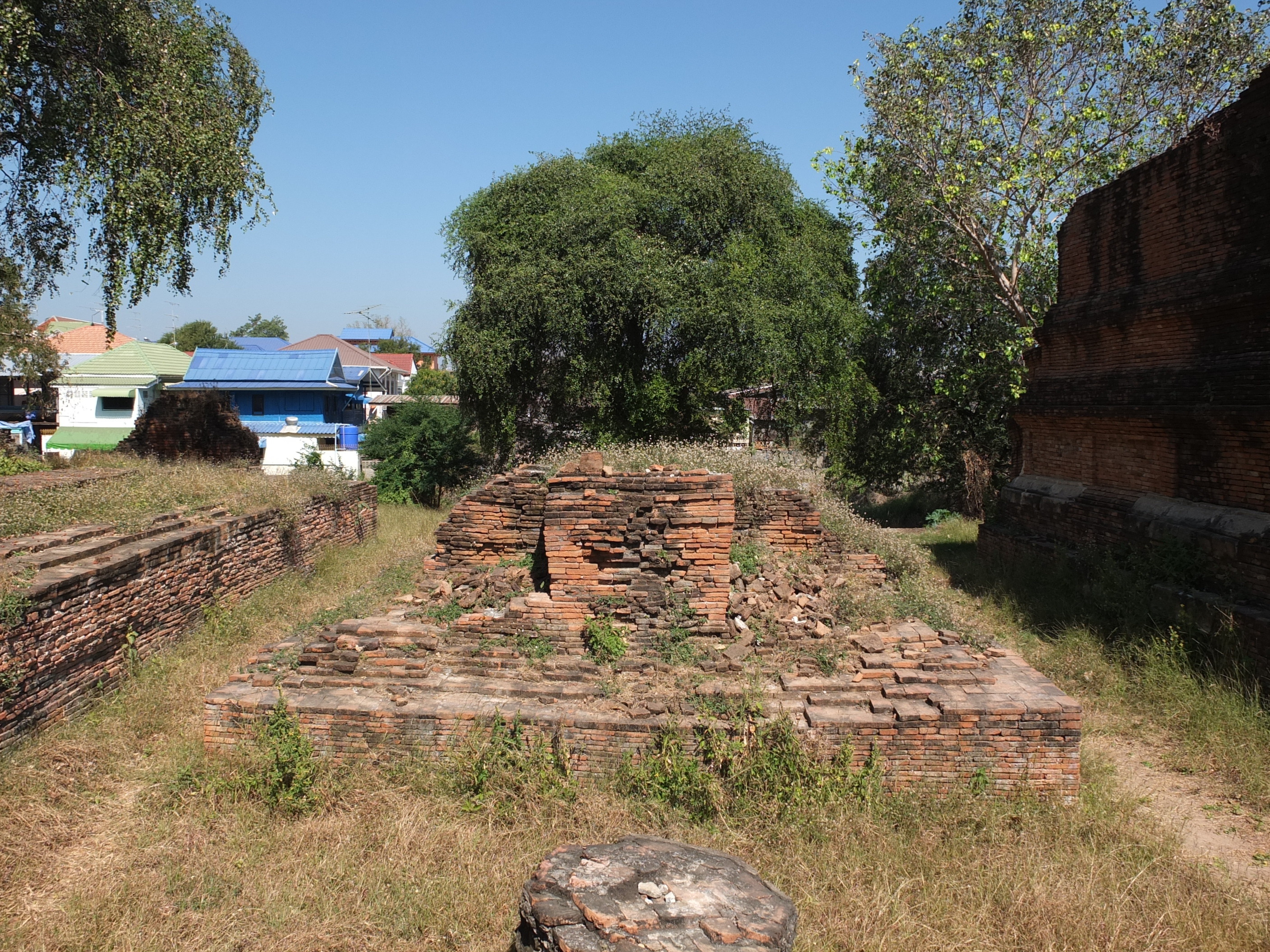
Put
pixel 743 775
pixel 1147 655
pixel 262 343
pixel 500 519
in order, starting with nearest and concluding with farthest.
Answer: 1. pixel 743 775
2. pixel 1147 655
3. pixel 500 519
4. pixel 262 343

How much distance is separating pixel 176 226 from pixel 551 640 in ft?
26.3

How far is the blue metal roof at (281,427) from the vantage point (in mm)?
24125

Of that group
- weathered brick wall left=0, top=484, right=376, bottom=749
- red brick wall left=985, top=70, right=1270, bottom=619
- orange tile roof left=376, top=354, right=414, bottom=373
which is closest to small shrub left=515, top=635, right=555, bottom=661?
weathered brick wall left=0, top=484, right=376, bottom=749

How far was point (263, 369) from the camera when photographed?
81.9ft

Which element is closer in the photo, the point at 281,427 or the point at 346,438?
the point at 346,438

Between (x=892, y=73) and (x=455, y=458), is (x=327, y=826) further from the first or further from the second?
(x=455, y=458)

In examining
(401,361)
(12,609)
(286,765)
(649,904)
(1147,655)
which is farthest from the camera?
(401,361)

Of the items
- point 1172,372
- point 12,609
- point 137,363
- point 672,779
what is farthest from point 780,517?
point 137,363

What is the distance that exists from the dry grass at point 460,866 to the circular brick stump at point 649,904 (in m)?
0.75

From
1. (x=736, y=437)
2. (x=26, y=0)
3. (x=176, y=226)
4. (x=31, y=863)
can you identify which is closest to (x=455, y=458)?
(x=736, y=437)

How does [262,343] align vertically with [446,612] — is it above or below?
above

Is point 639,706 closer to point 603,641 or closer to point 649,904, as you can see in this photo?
point 603,641

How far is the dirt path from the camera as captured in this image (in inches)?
163

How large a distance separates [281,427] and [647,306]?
604 inches
